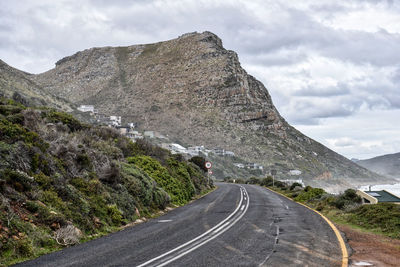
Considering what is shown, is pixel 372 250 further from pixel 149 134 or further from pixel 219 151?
pixel 149 134

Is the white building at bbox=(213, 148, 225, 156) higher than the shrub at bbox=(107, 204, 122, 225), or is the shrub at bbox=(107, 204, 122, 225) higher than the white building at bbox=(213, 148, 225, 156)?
the white building at bbox=(213, 148, 225, 156)

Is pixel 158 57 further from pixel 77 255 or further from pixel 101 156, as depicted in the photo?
pixel 77 255

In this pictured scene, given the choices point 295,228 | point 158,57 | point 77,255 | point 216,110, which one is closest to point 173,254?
Answer: point 77,255

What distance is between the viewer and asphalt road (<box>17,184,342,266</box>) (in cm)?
802

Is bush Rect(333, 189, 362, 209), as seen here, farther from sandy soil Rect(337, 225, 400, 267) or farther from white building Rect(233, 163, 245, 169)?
white building Rect(233, 163, 245, 169)

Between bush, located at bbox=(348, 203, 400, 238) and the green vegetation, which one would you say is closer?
the green vegetation

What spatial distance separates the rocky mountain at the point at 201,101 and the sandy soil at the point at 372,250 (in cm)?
8519

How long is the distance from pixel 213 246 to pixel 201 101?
10873 centimetres

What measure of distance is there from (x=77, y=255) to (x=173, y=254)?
91.8 inches

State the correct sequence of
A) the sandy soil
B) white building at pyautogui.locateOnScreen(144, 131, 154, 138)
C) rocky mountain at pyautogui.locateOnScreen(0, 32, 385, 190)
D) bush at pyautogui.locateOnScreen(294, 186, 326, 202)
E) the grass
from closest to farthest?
the sandy soil
the grass
bush at pyautogui.locateOnScreen(294, 186, 326, 202)
white building at pyautogui.locateOnScreen(144, 131, 154, 138)
rocky mountain at pyautogui.locateOnScreen(0, 32, 385, 190)

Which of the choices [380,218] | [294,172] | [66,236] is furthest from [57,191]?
[294,172]

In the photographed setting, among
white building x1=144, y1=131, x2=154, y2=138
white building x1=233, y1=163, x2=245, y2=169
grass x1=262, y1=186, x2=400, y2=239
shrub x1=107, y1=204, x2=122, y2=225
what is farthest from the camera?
white building x1=144, y1=131, x2=154, y2=138

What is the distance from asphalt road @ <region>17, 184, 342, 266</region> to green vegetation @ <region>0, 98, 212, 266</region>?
850mm

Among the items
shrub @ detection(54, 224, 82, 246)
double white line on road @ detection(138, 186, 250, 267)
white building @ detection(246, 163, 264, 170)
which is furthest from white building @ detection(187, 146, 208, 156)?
shrub @ detection(54, 224, 82, 246)
